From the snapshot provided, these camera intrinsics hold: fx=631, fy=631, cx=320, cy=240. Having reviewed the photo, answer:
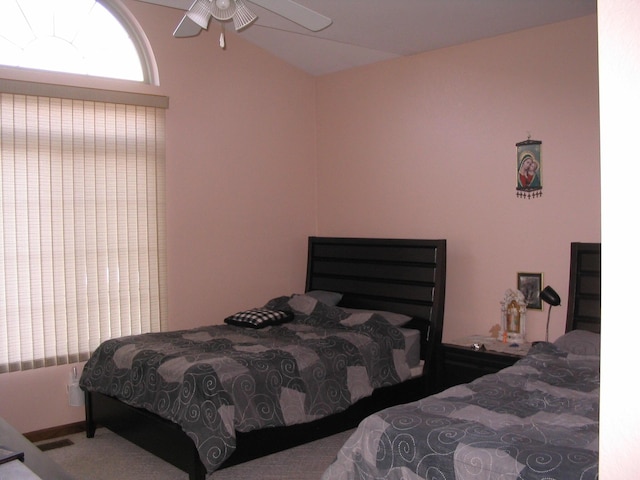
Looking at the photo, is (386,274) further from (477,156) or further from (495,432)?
(495,432)

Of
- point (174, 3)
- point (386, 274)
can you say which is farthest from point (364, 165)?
point (174, 3)

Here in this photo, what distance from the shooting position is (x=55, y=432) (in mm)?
4410

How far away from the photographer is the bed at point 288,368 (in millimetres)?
3420

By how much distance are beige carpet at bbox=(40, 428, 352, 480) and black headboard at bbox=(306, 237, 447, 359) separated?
1085 millimetres

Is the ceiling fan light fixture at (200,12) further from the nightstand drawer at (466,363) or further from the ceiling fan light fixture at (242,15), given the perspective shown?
the nightstand drawer at (466,363)

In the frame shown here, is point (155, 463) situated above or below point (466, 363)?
below

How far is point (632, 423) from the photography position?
30.1 inches

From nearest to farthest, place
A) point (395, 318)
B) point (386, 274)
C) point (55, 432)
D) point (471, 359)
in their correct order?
point (471, 359), point (55, 432), point (395, 318), point (386, 274)

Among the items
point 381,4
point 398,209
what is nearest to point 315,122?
point 398,209

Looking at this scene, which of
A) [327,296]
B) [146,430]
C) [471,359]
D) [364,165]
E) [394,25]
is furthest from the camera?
[364,165]

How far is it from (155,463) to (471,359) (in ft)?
6.85

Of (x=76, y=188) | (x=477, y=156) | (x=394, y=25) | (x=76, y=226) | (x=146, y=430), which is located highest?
(x=394, y=25)

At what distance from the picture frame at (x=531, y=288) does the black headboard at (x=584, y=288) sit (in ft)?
0.91

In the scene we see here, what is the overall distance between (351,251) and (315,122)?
1.37 meters
